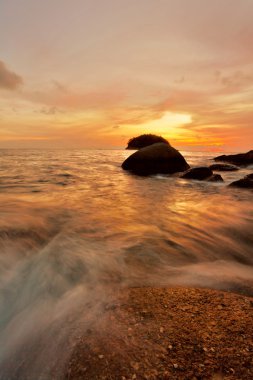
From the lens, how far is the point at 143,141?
157ft

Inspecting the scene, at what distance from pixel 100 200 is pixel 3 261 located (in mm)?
4695

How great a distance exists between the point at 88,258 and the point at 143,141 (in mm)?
45237

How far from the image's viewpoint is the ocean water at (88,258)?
2.22 meters

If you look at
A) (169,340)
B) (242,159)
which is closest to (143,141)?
(242,159)

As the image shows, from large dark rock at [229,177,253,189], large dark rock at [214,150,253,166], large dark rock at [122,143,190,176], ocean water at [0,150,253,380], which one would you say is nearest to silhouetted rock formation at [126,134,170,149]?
large dark rock at [214,150,253,166]

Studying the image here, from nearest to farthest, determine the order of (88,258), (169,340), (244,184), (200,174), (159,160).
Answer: (169,340) → (88,258) → (244,184) → (200,174) → (159,160)

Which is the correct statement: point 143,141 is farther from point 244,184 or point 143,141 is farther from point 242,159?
point 244,184

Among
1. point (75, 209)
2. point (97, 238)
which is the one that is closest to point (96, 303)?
point (97, 238)

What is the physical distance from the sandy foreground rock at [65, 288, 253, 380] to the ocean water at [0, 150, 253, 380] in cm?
17

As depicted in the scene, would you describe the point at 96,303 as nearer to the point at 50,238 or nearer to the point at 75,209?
the point at 50,238

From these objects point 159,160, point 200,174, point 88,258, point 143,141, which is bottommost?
point 88,258

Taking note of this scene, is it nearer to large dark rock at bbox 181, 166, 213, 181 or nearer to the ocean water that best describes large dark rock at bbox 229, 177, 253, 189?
large dark rock at bbox 181, 166, 213, 181

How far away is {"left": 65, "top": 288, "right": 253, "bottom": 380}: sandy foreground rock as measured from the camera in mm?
1740

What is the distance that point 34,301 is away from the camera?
9.16 feet
